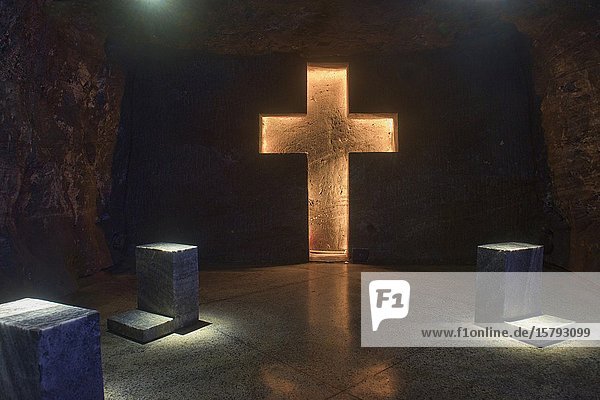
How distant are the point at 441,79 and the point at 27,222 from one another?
6162mm

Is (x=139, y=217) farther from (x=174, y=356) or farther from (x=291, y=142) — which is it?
(x=174, y=356)

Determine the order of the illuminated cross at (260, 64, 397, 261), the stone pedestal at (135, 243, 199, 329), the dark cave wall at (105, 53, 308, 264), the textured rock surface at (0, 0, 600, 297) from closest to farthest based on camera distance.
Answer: the stone pedestal at (135, 243, 199, 329) < the textured rock surface at (0, 0, 600, 297) < the dark cave wall at (105, 53, 308, 264) < the illuminated cross at (260, 64, 397, 261)

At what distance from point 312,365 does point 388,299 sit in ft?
6.58

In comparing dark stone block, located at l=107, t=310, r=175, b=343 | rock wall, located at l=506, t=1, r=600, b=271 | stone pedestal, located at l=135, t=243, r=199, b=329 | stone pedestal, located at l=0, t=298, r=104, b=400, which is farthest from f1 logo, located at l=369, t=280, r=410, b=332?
rock wall, located at l=506, t=1, r=600, b=271

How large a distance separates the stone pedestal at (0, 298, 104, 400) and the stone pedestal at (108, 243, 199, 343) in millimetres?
1390

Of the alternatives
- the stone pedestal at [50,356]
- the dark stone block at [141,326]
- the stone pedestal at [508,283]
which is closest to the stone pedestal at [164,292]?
the dark stone block at [141,326]

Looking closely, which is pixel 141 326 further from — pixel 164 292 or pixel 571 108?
pixel 571 108

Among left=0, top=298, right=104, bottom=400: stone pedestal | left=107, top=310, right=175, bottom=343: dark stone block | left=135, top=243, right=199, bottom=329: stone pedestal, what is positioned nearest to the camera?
left=0, top=298, right=104, bottom=400: stone pedestal

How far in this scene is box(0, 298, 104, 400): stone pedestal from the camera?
67.9 inches

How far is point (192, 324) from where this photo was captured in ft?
11.7

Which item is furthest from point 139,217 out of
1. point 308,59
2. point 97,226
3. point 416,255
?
point 416,255

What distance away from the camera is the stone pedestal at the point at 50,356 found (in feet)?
5.65

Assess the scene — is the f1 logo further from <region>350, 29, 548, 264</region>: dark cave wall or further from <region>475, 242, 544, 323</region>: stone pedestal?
<region>350, 29, 548, 264</region>: dark cave wall

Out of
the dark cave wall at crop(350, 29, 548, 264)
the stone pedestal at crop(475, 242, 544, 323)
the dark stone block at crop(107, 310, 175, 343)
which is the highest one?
the dark cave wall at crop(350, 29, 548, 264)
